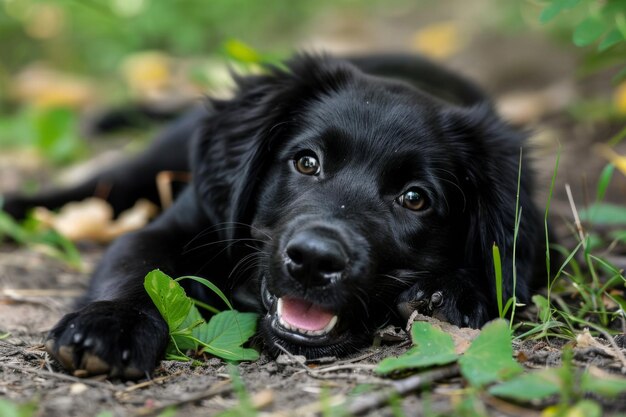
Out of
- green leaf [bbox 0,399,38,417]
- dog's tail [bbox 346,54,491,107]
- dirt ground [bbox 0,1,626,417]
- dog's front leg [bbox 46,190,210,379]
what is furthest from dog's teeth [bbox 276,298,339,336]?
dog's tail [bbox 346,54,491,107]

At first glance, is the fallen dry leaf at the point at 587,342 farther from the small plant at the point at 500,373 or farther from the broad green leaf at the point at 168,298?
the broad green leaf at the point at 168,298

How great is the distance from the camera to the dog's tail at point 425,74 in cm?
372

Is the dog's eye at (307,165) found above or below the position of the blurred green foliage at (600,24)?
below

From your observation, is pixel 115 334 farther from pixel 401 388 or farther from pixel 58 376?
pixel 401 388

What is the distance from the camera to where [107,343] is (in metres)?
2.04

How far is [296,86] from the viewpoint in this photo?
2.96 m

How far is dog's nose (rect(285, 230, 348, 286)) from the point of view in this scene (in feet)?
6.91

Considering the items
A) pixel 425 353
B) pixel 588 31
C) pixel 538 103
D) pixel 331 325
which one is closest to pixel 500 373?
pixel 425 353

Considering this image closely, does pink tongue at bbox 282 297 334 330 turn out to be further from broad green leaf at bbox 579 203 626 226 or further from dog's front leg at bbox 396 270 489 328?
broad green leaf at bbox 579 203 626 226

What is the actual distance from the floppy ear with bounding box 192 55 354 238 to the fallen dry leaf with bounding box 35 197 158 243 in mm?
886

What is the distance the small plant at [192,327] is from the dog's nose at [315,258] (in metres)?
0.27

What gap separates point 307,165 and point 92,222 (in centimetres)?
164

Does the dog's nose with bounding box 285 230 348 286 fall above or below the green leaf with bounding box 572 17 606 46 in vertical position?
below

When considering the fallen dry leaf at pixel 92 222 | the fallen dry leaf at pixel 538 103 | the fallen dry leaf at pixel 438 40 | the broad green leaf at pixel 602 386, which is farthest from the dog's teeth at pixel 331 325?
the fallen dry leaf at pixel 438 40
